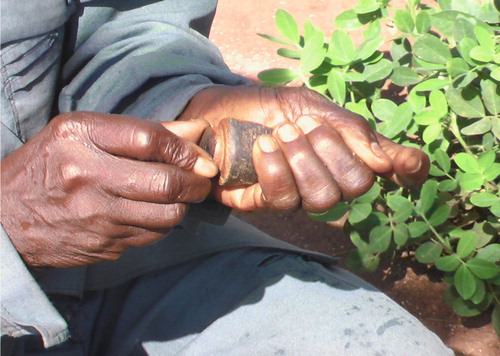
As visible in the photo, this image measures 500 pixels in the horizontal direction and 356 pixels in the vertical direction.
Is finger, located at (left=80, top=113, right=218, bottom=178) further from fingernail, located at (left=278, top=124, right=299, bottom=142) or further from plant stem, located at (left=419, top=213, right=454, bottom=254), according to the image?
plant stem, located at (left=419, top=213, right=454, bottom=254)

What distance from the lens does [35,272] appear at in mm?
1327

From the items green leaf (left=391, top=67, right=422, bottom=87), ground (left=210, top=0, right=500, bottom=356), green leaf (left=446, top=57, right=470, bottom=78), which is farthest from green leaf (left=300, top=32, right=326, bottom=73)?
ground (left=210, top=0, right=500, bottom=356)

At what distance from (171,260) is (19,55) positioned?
1.89 feet

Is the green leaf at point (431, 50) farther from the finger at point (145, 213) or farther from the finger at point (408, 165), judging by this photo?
the finger at point (145, 213)

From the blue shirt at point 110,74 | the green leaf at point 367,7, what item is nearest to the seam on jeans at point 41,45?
the blue shirt at point 110,74

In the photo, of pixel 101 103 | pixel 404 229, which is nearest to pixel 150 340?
pixel 101 103

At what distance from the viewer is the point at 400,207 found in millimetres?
1956

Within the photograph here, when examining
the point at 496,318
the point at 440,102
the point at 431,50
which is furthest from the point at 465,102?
the point at 496,318

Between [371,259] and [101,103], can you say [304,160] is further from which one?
[371,259]

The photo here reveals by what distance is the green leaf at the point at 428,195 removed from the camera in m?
1.89

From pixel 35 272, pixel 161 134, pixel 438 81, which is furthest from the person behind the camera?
pixel 438 81

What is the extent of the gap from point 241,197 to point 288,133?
0.21 m

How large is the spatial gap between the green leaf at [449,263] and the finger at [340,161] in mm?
799

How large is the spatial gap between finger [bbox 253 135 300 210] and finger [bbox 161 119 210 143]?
15cm
